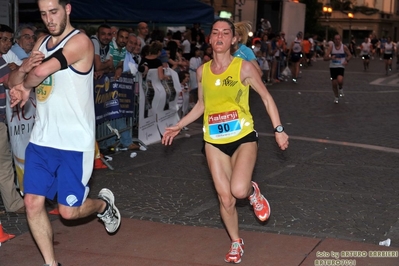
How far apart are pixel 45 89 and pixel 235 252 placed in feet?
6.36

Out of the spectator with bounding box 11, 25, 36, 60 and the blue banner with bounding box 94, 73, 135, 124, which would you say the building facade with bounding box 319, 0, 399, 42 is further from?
the spectator with bounding box 11, 25, 36, 60

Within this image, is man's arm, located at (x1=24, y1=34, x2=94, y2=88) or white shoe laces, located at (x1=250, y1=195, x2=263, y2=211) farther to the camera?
white shoe laces, located at (x1=250, y1=195, x2=263, y2=211)

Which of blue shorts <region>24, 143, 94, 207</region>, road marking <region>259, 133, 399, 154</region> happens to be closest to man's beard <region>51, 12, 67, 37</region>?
blue shorts <region>24, 143, 94, 207</region>

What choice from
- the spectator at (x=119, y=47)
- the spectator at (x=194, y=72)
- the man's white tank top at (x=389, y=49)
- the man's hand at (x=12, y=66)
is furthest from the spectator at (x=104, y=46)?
the man's white tank top at (x=389, y=49)

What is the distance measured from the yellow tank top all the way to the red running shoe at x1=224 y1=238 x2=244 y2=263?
807 mm

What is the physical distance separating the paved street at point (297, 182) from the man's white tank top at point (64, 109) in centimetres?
181

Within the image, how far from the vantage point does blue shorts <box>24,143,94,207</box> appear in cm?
511

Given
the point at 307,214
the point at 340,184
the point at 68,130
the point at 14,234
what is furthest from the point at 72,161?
the point at 340,184

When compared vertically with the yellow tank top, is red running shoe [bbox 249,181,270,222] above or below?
below

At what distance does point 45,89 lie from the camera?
5078 millimetres

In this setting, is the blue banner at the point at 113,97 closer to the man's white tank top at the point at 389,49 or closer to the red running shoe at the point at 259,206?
the red running shoe at the point at 259,206

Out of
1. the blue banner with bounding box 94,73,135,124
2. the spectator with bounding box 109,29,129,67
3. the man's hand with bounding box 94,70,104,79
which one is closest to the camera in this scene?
the man's hand with bounding box 94,70,104,79

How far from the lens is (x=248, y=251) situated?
19.8ft

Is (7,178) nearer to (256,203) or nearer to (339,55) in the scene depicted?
(256,203)
